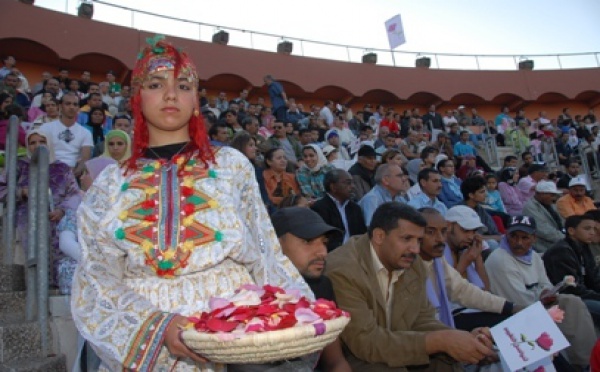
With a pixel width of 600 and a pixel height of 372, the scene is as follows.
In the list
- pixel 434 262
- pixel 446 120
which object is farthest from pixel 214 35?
pixel 434 262

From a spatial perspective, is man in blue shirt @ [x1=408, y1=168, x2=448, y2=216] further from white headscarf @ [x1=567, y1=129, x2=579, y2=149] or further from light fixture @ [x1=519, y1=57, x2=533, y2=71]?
light fixture @ [x1=519, y1=57, x2=533, y2=71]

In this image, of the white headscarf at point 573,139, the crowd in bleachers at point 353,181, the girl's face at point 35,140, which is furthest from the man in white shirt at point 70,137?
the white headscarf at point 573,139

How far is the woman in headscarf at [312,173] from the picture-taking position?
7668 millimetres

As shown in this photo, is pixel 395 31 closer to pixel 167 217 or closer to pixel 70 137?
pixel 70 137


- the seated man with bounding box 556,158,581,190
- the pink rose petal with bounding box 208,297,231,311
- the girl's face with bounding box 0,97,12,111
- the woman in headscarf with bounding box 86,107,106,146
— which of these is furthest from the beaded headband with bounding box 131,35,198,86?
the seated man with bounding box 556,158,581,190

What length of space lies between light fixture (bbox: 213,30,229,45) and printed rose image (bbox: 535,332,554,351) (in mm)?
16540

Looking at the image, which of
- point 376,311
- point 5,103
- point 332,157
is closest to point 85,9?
point 5,103

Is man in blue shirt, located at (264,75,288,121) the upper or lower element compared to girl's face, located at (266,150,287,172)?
upper

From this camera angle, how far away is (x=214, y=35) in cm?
1805

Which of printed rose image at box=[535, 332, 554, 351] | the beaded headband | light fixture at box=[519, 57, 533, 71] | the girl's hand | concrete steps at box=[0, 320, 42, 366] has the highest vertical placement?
light fixture at box=[519, 57, 533, 71]

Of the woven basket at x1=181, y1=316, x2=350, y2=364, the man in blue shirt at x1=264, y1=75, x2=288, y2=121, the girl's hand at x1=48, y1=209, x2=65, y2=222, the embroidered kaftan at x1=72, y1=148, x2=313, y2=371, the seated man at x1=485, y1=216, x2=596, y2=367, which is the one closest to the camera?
the woven basket at x1=181, y1=316, x2=350, y2=364

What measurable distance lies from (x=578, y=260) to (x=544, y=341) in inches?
117

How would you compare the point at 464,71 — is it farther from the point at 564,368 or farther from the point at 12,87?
the point at 564,368

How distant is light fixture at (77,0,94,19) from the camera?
601 inches
